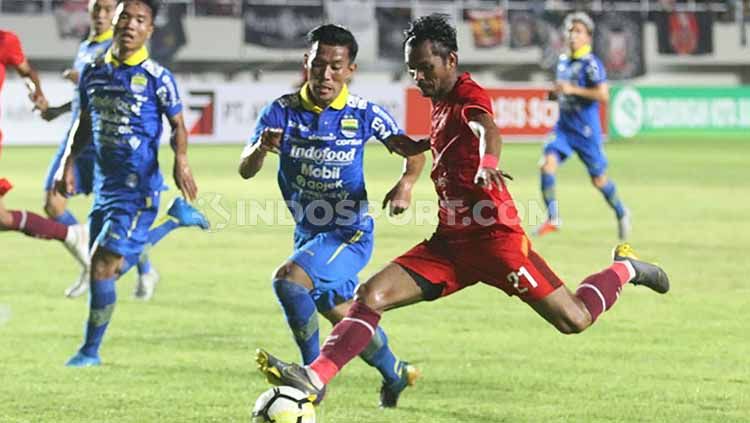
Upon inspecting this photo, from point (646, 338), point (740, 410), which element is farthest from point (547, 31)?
point (740, 410)

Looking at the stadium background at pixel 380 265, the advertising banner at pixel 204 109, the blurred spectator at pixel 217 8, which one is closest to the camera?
the stadium background at pixel 380 265

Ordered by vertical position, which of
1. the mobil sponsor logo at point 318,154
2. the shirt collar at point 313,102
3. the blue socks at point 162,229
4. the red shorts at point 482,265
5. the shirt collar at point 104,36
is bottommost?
the blue socks at point 162,229

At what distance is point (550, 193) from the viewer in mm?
15633

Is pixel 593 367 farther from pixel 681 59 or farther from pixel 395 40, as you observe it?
pixel 681 59

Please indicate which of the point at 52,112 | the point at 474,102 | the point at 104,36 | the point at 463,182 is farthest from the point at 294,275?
the point at 104,36

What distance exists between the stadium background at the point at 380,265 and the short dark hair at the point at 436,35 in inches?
65.9

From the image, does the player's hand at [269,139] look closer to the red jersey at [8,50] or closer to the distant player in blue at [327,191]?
the distant player in blue at [327,191]

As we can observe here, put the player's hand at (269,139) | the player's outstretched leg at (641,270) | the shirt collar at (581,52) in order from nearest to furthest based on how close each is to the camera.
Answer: the player's hand at (269,139), the player's outstretched leg at (641,270), the shirt collar at (581,52)

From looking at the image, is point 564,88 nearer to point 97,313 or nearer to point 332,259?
point 97,313

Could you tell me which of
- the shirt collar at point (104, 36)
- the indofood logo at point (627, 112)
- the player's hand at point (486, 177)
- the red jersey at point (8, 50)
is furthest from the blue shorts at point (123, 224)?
the indofood logo at point (627, 112)

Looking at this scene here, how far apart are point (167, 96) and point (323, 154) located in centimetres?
166

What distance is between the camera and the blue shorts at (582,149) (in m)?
15.5

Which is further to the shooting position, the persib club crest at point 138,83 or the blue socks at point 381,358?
the persib club crest at point 138,83

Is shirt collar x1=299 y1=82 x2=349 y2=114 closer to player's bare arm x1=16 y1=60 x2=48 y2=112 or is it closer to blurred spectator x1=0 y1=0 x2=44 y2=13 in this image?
player's bare arm x1=16 y1=60 x2=48 y2=112
